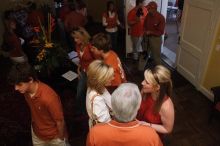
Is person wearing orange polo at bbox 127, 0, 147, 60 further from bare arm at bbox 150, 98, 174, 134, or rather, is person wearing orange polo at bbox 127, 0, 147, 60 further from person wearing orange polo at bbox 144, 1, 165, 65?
bare arm at bbox 150, 98, 174, 134

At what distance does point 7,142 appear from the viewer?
10.6 feet

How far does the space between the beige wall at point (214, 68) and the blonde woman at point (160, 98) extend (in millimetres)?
2191

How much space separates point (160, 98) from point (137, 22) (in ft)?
11.1

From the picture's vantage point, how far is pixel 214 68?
3846mm

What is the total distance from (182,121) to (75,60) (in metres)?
1.98

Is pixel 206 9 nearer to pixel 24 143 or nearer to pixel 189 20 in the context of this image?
pixel 189 20

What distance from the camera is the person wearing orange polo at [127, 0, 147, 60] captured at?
4902 mm

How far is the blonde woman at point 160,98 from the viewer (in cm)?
189

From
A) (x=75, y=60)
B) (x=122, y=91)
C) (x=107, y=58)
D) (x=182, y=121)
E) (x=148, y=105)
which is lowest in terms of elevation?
(x=182, y=121)

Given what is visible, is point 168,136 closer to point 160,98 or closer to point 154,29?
point 160,98

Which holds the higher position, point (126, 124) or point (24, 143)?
point (126, 124)

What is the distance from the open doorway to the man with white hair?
3.83 meters

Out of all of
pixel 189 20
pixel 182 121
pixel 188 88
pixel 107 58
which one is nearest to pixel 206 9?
pixel 189 20

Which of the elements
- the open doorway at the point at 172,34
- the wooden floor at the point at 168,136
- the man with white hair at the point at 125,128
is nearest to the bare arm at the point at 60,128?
the man with white hair at the point at 125,128
